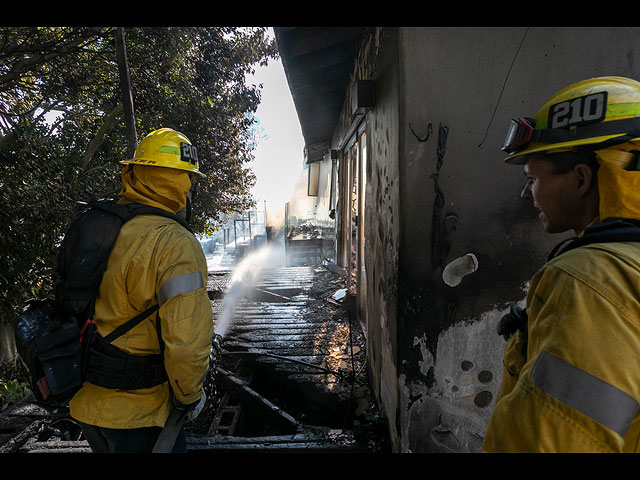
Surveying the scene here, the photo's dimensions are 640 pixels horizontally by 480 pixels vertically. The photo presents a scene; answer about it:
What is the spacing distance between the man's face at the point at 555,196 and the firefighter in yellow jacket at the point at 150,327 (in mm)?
1726

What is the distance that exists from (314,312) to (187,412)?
3818 millimetres

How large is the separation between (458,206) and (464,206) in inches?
1.7

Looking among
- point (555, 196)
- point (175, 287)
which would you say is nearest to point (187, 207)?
point (175, 287)

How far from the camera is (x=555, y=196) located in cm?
111

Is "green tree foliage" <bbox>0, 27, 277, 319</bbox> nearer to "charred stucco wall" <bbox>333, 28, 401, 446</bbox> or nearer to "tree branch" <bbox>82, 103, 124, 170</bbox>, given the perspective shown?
"tree branch" <bbox>82, 103, 124, 170</bbox>

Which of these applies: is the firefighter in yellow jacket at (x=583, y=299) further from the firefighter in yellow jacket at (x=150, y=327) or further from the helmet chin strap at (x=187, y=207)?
the helmet chin strap at (x=187, y=207)

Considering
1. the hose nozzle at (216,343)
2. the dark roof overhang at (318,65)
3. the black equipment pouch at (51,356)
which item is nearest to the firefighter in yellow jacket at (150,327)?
the black equipment pouch at (51,356)

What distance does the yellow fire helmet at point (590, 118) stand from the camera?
1.00 m

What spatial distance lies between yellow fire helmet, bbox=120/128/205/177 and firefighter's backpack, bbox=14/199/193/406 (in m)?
0.39

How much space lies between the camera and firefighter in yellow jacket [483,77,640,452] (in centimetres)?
75

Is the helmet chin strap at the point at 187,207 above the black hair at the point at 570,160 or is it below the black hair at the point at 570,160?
below
